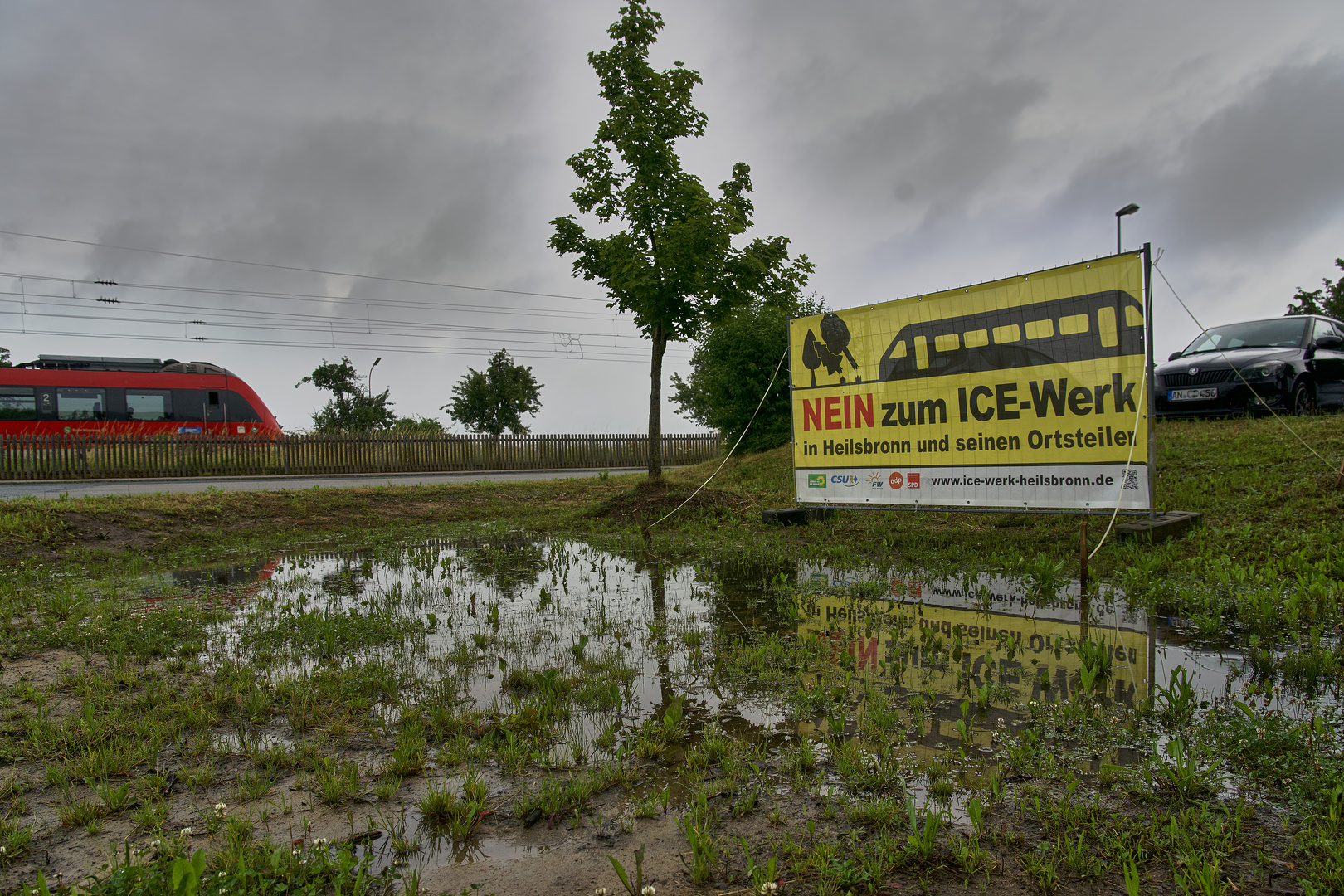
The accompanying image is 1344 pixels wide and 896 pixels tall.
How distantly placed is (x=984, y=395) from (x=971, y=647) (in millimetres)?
5081

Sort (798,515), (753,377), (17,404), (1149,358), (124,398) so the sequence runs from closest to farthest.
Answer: (1149,358) → (798,515) → (753,377) → (17,404) → (124,398)

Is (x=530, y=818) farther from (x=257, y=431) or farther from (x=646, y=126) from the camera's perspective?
(x=257, y=431)

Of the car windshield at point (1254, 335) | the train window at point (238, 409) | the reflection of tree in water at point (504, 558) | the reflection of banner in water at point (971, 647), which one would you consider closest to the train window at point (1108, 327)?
the reflection of banner in water at point (971, 647)

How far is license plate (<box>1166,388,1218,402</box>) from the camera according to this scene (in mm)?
12321

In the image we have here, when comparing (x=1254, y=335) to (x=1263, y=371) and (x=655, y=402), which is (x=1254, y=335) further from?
(x=655, y=402)

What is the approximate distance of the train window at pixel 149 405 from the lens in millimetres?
30297

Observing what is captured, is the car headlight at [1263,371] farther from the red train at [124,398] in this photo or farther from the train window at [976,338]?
the red train at [124,398]

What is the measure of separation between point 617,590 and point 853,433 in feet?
16.2

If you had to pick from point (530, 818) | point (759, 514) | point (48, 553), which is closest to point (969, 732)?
point (530, 818)

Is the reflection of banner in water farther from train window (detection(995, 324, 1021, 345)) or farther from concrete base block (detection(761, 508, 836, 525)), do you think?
concrete base block (detection(761, 508, 836, 525))

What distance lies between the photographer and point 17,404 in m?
28.4

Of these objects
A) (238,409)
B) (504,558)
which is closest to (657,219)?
(504,558)

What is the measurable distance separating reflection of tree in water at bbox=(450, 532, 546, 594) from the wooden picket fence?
19.2 meters

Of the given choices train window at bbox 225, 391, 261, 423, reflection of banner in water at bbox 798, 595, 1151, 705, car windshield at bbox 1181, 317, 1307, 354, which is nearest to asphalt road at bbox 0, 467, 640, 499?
train window at bbox 225, 391, 261, 423
